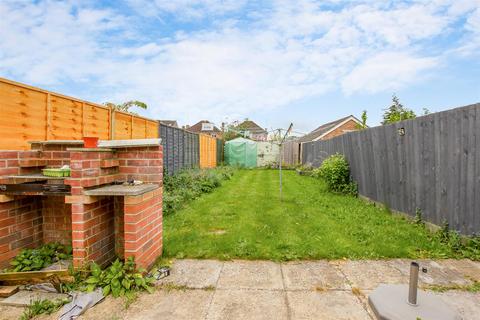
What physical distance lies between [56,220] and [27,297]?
110 cm

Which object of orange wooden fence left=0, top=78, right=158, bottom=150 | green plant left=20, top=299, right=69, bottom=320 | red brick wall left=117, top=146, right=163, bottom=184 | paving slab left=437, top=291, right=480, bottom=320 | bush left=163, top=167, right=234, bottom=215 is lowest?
paving slab left=437, top=291, right=480, bottom=320

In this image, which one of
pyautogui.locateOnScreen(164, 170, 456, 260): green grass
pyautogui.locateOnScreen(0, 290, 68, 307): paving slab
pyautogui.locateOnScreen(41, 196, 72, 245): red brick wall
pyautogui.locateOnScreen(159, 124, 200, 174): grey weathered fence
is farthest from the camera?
pyautogui.locateOnScreen(159, 124, 200, 174): grey weathered fence

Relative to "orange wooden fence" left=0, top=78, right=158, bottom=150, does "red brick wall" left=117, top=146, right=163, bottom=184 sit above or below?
below

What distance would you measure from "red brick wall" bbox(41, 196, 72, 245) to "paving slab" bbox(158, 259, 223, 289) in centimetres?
147

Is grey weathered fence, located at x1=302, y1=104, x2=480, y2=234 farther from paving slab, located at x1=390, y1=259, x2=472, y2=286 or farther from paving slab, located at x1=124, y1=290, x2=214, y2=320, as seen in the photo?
paving slab, located at x1=124, y1=290, x2=214, y2=320

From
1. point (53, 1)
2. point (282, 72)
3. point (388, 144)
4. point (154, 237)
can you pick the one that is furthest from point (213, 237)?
point (282, 72)

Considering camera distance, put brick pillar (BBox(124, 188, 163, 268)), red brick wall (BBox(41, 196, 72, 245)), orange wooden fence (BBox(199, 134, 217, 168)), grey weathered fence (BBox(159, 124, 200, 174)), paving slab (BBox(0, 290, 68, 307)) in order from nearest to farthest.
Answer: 1. paving slab (BBox(0, 290, 68, 307))
2. brick pillar (BBox(124, 188, 163, 268))
3. red brick wall (BBox(41, 196, 72, 245))
4. grey weathered fence (BBox(159, 124, 200, 174))
5. orange wooden fence (BBox(199, 134, 217, 168))

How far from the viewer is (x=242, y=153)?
21.0m

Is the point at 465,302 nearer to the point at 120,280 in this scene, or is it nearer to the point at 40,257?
the point at 120,280

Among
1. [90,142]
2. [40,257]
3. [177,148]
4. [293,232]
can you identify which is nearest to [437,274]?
[293,232]

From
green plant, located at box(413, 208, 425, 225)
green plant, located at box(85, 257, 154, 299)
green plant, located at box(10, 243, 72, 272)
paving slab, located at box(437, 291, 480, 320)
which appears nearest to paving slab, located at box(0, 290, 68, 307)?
green plant, located at box(85, 257, 154, 299)

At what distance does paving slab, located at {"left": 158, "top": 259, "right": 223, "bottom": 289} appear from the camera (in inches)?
113

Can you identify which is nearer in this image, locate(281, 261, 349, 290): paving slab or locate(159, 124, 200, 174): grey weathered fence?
locate(281, 261, 349, 290): paving slab

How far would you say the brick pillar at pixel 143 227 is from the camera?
2.87 meters
